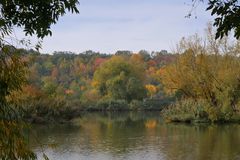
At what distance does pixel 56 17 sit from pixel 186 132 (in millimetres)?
17772

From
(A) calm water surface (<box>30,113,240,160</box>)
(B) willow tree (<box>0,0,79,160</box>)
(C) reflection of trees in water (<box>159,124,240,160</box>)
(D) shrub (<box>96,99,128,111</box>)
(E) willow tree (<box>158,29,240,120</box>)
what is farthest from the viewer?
(D) shrub (<box>96,99,128,111</box>)

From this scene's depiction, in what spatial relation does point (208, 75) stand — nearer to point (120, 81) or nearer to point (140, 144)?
point (140, 144)

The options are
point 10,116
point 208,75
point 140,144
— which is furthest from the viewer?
point 208,75

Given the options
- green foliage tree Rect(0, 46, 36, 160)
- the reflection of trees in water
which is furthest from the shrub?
green foliage tree Rect(0, 46, 36, 160)

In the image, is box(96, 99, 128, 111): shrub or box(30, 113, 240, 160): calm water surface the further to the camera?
box(96, 99, 128, 111): shrub

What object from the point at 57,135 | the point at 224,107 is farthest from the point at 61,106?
the point at 224,107

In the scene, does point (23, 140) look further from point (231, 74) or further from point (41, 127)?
point (231, 74)

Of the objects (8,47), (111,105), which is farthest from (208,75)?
(8,47)

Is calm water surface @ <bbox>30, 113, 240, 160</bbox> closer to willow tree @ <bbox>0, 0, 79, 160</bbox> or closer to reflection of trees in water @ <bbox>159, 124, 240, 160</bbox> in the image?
reflection of trees in water @ <bbox>159, 124, 240, 160</bbox>

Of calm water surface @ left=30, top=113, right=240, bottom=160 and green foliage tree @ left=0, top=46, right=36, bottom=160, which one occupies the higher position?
green foliage tree @ left=0, top=46, right=36, bottom=160

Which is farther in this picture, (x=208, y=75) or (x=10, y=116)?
(x=208, y=75)

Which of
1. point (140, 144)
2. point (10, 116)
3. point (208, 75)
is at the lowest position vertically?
point (140, 144)

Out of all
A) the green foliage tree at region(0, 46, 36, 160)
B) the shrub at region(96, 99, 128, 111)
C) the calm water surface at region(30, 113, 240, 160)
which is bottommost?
the calm water surface at region(30, 113, 240, 160)

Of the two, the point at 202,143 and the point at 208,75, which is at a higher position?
the point at 208,75
